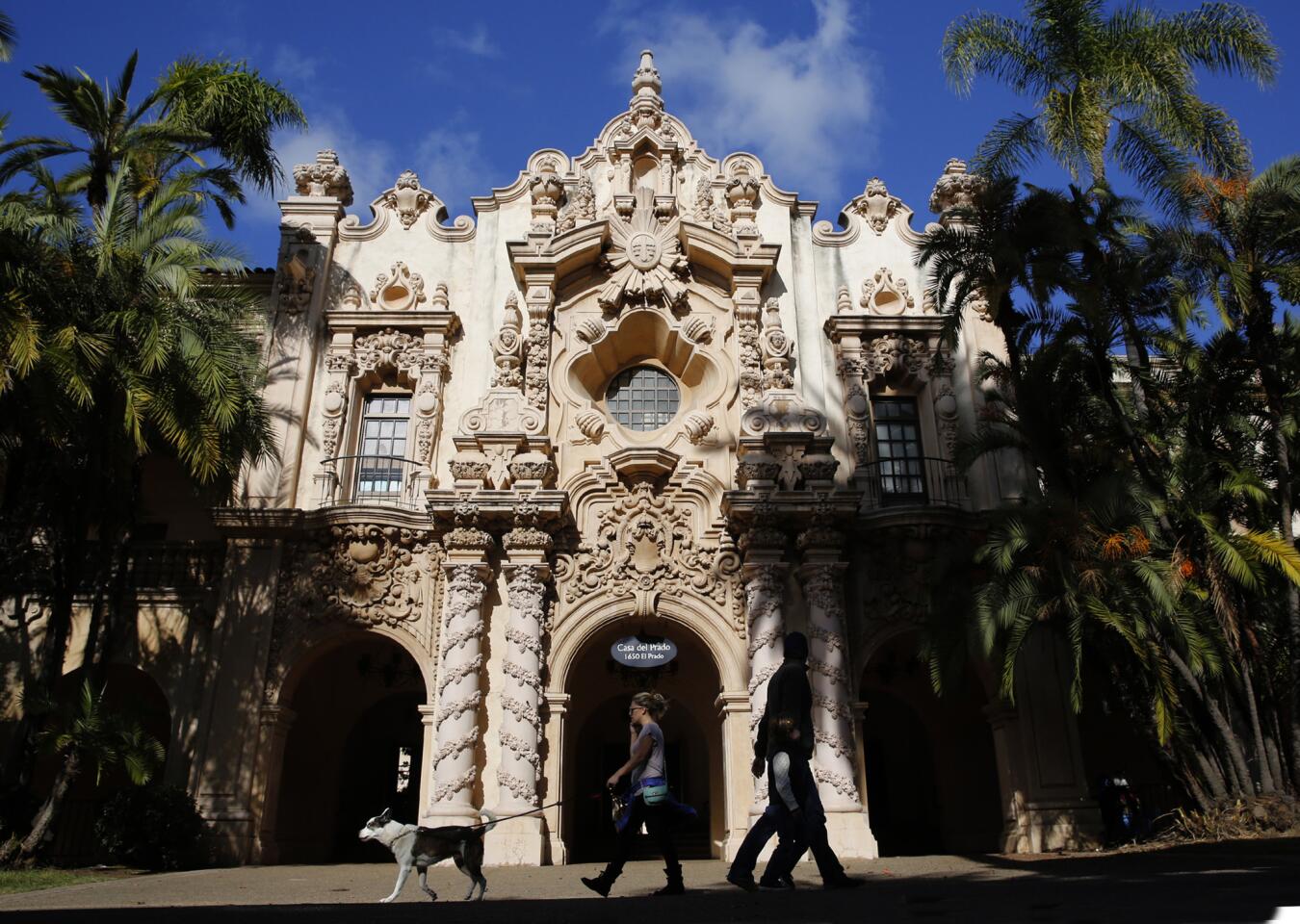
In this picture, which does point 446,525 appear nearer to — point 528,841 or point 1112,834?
point 528,841

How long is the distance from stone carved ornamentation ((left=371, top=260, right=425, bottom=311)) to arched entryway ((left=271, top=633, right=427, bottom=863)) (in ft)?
23.4

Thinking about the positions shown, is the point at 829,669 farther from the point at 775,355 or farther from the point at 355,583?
the point at 355,583

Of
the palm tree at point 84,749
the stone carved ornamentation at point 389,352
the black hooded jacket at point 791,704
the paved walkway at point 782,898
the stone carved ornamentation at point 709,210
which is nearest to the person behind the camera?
the paved walkway at point 782,898

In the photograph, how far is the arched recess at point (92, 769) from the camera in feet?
51.8

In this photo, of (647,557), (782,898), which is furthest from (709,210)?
(782,898)

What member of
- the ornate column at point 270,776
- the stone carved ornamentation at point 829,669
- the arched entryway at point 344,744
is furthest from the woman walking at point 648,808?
the arched entryway at point 344,744

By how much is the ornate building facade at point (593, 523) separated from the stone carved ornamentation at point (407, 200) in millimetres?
64

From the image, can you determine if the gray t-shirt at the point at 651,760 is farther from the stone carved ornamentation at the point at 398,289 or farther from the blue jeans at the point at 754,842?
the stone carved ornamentation at the point at 398,289

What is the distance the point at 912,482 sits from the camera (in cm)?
2005

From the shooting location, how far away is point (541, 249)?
20.3m

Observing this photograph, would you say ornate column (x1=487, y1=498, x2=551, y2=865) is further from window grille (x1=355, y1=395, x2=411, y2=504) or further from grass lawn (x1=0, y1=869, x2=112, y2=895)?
grass lawn (x1=0, y1=869, x2=112, y2=895)

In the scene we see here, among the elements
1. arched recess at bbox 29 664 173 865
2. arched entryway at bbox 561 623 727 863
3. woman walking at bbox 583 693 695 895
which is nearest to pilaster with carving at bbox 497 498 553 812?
arched entryway at bbox 561 623 727 863

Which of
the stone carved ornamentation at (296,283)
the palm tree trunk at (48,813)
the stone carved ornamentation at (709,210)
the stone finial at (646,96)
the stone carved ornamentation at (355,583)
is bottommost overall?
the palm tree trunk at (48,813)

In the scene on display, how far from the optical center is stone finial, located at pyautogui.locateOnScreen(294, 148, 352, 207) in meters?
21.8
